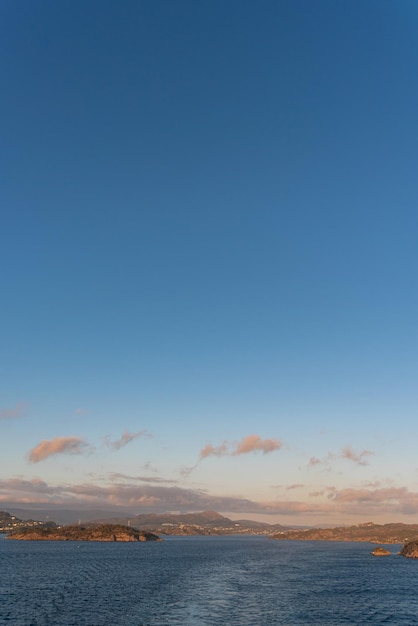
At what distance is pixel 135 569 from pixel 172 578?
3960 centimetres

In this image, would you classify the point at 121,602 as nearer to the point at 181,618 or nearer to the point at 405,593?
the point at 181,618

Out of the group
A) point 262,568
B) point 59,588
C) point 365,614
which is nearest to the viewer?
point 365,614

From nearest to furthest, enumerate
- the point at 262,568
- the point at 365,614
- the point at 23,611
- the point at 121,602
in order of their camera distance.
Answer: the point at 23,611, the point at 365,614, the point at 121,602, the point at 262,568

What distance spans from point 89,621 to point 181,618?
1632 cm

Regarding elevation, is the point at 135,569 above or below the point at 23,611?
below

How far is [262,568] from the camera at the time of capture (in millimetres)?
191625

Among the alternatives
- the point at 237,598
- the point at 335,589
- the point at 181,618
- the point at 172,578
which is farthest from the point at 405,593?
the point at 181,618

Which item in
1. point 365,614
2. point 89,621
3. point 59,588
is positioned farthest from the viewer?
point 59,588

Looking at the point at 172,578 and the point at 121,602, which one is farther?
the point at 172,578

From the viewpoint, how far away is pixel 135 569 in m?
185

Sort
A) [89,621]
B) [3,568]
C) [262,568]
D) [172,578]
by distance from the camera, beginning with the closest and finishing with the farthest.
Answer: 1. [89,621]
2. [172,578]
3. [3,568]
4. [262,568]

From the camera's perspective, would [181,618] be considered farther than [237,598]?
No

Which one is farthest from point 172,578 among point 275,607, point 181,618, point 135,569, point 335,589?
point 181,618

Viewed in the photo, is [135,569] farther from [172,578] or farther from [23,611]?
[23,611]
